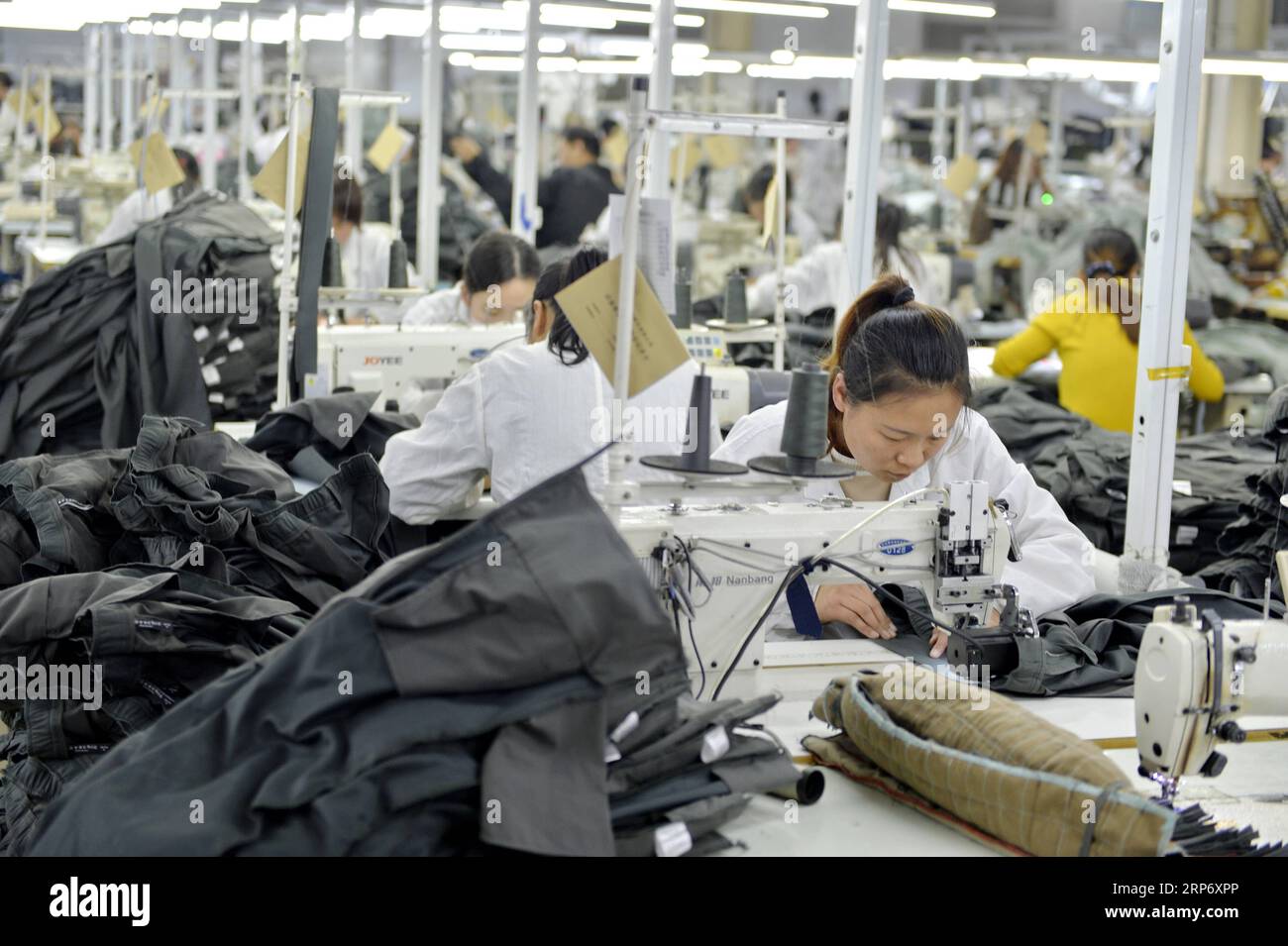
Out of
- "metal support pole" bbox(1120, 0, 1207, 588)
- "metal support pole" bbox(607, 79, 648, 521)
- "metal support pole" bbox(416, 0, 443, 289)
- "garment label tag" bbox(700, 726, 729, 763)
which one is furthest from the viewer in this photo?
"metal support pole" bbox(416, 0, 443, 289)

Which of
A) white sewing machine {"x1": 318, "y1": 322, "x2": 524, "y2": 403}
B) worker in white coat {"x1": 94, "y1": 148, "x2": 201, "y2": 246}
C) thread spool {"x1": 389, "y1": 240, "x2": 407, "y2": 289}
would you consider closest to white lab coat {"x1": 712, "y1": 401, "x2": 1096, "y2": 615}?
white sewing machine {"x1": 318, "y1": 322, "x2": 524, "y2": 403}

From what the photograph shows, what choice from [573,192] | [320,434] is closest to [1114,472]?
[320,434]

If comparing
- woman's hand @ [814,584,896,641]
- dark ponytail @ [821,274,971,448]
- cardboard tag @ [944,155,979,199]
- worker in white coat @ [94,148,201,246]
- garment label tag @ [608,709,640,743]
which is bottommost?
woman's hand @ [814,584,896,641]

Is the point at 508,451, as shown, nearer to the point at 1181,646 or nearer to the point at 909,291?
the point at 909,291

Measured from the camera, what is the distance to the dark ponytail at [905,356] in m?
2.45

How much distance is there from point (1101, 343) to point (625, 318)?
12.8ft

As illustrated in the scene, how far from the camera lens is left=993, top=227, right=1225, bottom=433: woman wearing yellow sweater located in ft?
17.1

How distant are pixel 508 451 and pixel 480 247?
1.77 m

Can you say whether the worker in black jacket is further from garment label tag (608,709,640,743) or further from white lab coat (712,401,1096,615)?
garment label tag (608,709,640,743)

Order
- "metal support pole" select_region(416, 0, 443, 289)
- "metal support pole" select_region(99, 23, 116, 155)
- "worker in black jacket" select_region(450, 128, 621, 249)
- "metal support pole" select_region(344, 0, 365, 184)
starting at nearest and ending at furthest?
"metal support pole" select_region(416, 0, 443, 289), "metal support pole" select_region(344, 0, 365, 184), "worker in black jacket" select_region(450, 128, 621, 249), "metal support pole" select_region(99, 23, 116, 155)

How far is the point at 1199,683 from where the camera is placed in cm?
170

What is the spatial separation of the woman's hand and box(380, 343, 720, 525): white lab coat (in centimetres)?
77

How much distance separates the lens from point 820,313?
21.0 feet

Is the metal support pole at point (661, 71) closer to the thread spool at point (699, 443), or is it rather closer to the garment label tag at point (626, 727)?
the thread spool at point (699, 443)
